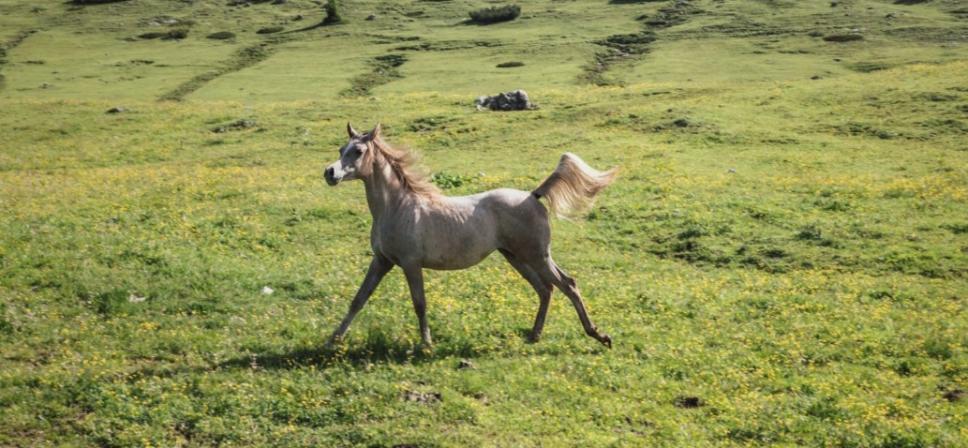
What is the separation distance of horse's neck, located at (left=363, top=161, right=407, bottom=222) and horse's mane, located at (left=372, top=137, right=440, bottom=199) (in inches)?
8.1

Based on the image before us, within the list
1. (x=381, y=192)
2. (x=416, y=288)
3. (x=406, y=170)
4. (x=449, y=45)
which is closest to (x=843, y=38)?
(x=449, y=45)

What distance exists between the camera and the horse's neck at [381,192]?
1480cm

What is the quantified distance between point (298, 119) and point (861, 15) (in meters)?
53.4

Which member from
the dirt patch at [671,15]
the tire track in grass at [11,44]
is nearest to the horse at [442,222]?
the tire track in grass at [11,44]

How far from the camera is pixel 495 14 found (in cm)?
8906

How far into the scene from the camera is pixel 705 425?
40.7 feet

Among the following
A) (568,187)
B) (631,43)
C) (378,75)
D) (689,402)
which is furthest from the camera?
(631,43)

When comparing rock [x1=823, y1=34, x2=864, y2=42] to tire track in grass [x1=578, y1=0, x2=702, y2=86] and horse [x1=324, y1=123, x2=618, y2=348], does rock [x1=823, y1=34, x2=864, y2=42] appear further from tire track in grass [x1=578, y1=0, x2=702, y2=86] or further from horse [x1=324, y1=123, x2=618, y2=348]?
horse [x1=324, y1=123, x2=618, y2=348]

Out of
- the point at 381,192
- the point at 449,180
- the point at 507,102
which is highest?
the point at 381,192

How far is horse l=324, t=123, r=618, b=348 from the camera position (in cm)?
1467

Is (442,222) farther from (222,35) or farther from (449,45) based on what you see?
(222,35)

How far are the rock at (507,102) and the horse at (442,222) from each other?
29.9 metres

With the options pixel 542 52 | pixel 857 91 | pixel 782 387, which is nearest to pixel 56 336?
pixel 782 387

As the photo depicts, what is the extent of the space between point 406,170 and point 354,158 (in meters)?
1.03
